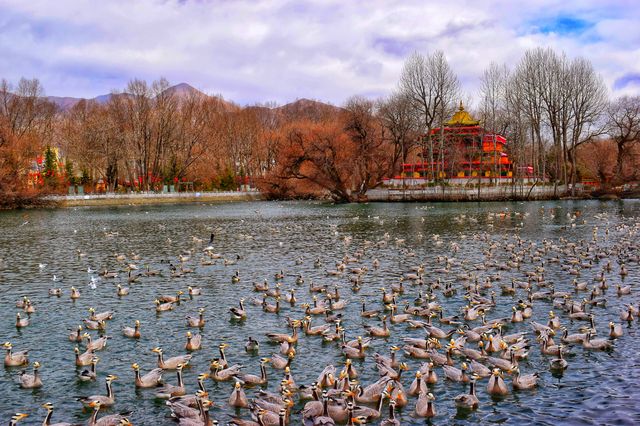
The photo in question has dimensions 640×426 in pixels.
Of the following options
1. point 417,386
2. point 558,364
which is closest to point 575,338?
point 558,364

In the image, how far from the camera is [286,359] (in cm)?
1499

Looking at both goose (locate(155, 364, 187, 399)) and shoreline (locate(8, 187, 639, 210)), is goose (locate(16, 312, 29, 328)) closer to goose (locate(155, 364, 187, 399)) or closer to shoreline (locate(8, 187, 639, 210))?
goose (locate(155, 364, 187, 399))

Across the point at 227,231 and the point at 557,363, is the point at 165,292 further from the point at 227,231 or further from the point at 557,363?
the point at 227,231

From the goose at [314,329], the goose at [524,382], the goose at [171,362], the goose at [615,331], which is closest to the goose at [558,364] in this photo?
the goose at [524,382]

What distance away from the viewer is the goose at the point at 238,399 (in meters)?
12.3

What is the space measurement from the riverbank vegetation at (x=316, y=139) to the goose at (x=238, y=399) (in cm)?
7192

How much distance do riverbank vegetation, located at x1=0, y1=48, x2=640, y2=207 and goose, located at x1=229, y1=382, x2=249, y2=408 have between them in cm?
7192

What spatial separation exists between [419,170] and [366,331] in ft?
304

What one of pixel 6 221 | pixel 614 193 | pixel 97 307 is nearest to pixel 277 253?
pixel 97 307

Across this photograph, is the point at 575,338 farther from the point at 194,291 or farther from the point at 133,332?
the point at 194,291

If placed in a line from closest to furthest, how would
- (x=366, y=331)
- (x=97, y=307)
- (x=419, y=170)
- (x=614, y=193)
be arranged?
(x=366, y=331), (x=97, y=307), (x=614, y=193), (x=419, y=170)

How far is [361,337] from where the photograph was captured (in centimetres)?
1623

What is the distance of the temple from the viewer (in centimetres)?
9856

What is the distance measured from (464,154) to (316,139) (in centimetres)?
3217
